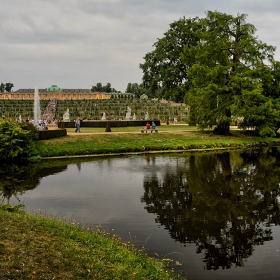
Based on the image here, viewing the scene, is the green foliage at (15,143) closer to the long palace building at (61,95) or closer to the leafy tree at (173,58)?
the leafy tree at (173,58)

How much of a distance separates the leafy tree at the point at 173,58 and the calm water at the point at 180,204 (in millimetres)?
24294

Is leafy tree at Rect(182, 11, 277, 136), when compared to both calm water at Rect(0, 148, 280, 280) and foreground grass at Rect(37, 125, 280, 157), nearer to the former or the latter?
foreground grass at Rect(37, 125, 280, 157)

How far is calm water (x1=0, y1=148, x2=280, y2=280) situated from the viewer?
761 centimetres

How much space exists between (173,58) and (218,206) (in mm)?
33789

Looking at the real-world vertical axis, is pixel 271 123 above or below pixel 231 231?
above

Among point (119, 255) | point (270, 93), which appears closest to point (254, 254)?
point (119, 255)

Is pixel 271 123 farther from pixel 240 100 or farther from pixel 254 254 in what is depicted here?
pixel 254 254

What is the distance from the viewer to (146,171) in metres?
17.2

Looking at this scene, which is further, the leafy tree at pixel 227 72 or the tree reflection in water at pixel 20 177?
the leafy tree at pixel 227 72

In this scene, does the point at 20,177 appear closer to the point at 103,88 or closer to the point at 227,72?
the point at 227,72

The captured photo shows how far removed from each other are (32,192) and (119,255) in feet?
23.6

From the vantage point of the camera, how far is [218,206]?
1112 cm

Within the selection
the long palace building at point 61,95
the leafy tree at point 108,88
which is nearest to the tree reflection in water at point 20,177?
the long palace building at point 61,95

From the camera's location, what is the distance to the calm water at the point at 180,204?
761 cm
